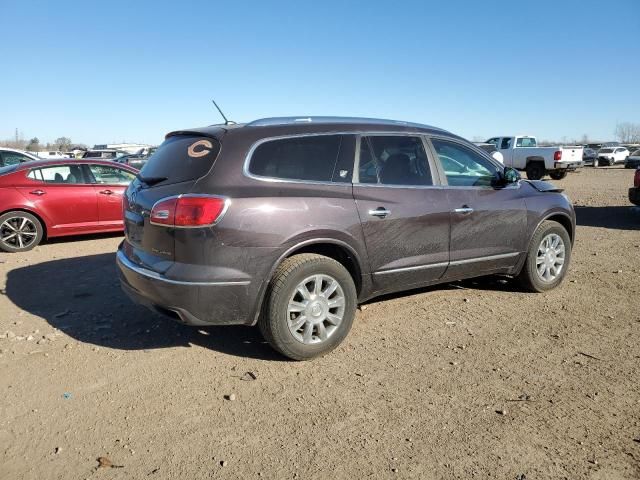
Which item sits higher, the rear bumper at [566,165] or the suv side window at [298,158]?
the suv side window at [298,158]

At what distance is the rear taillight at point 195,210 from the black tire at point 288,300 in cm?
63

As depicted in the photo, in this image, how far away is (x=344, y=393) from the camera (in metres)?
3.36

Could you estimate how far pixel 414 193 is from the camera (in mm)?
4375

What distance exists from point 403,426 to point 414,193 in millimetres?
2096

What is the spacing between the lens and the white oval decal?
3.69 m

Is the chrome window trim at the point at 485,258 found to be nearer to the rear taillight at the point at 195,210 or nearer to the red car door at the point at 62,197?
the rear taillight at the point at 195,210

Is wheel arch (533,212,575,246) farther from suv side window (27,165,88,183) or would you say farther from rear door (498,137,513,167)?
rear door (498,137,513,167)

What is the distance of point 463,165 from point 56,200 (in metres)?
6.45

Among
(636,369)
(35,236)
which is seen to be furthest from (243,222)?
(35,236)

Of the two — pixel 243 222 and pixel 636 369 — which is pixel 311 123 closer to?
pixel 243 222

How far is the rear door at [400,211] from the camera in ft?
13.5

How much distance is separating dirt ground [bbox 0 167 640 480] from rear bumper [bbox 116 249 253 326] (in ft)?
1.47

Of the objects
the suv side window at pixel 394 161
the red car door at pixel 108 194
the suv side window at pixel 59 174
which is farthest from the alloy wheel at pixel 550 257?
the suv side window at pixel 59 174

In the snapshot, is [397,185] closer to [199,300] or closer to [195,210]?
[195,210]
